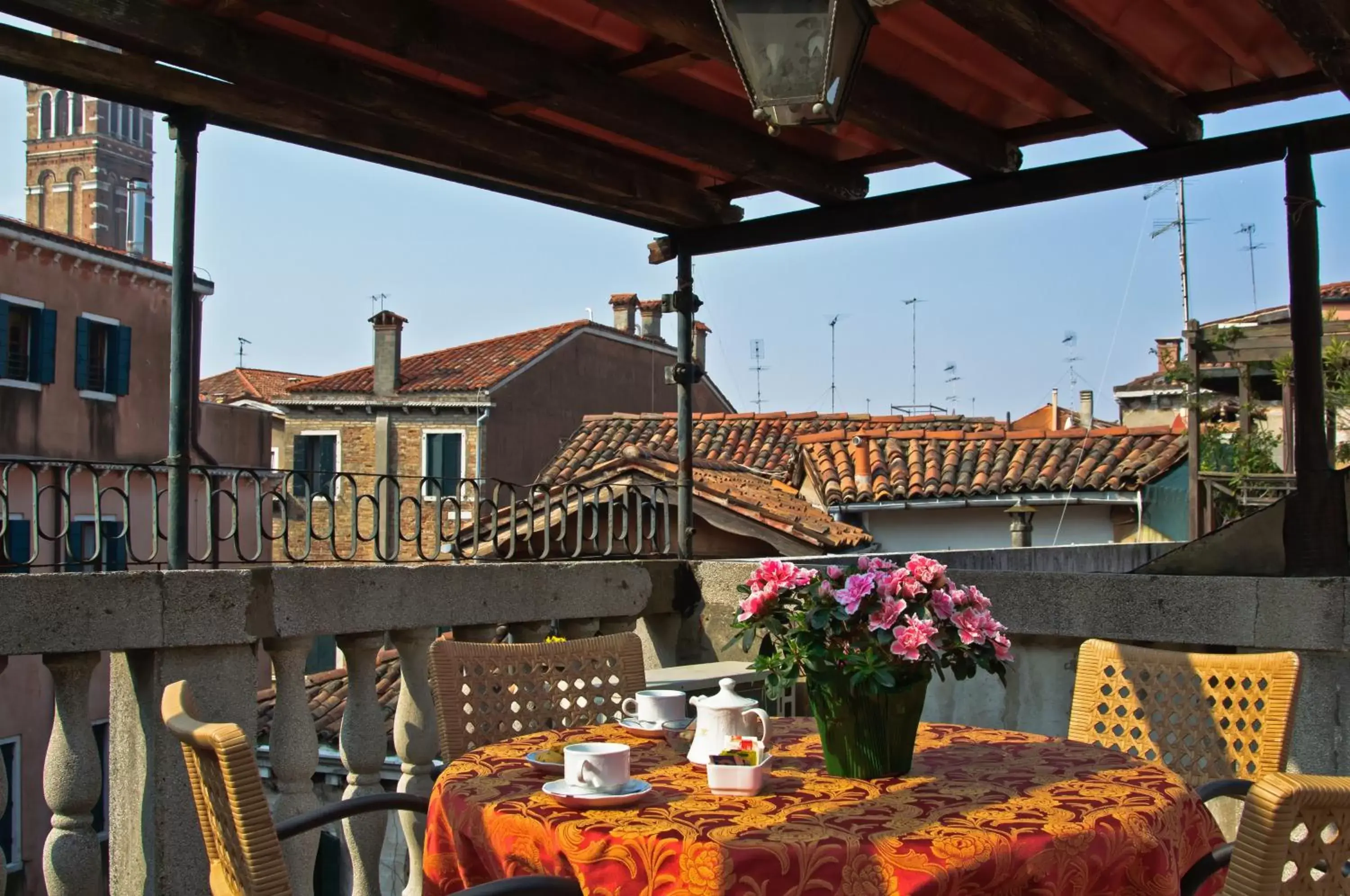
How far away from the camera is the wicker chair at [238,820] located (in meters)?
1.83

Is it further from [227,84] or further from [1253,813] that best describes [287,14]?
[1253,813]

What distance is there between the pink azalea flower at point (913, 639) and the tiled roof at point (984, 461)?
576 inches

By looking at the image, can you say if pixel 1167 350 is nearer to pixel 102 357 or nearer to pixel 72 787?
pixel 102 357

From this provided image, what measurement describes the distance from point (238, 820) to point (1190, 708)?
87.9 inches

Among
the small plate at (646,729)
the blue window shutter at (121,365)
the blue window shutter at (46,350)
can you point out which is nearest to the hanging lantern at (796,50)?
the small plate at (646,729)

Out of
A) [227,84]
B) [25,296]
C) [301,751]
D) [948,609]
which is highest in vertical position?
[25,296]

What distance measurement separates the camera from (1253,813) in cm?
151

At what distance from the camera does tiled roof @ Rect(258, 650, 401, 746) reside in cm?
845

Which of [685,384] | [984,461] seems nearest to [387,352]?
[984,461]

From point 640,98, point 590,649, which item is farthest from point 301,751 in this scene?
point 640,98

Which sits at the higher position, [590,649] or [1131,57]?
[1131,57]

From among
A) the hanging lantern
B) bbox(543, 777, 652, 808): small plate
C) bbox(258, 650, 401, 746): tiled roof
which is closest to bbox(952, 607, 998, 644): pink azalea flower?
bbox(543, 777, 652, 808): small plate

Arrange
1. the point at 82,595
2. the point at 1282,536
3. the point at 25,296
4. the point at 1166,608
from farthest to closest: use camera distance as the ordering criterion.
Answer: the point at 25,296, the point at 1282,536, the point at 1166,608, the point at 82,595

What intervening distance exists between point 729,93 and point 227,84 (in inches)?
60.5
